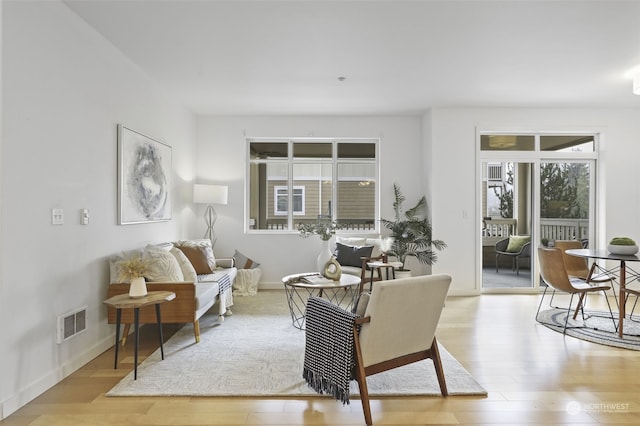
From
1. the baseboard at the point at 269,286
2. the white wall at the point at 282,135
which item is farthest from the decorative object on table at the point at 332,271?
the baseboard at the point at 269,286

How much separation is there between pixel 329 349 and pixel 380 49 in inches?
106

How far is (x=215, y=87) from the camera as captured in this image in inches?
196

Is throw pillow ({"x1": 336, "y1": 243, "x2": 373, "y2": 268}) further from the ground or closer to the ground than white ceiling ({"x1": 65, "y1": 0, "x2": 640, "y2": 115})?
closer to the ground

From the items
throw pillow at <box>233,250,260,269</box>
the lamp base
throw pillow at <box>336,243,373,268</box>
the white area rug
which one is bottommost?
the white area rug

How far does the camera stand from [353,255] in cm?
587

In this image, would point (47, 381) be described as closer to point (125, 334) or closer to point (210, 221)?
point (125, 334)

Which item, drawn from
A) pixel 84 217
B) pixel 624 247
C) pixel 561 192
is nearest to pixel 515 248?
pixel 561 192

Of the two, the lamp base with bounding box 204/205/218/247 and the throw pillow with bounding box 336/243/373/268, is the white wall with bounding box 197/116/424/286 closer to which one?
the lamp base with bounding box 204/205/218/247

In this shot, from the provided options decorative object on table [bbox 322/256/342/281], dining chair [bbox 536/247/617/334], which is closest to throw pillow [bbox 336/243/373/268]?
decorative object on table [bbox 322/256/342/281]

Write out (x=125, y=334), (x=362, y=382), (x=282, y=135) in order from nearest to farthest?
(x=362, y=382)
(x=125, y=334)
(x=282, y=135)

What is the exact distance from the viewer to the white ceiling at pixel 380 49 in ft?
10.1

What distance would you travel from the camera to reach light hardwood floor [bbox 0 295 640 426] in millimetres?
2410

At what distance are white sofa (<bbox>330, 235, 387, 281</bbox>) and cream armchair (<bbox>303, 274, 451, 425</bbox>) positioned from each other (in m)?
2.87

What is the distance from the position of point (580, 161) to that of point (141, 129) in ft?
19.5
